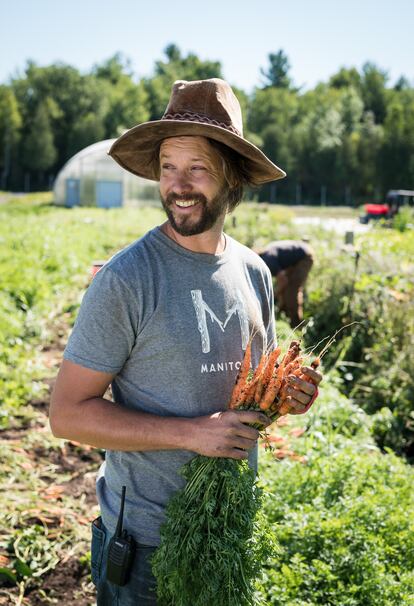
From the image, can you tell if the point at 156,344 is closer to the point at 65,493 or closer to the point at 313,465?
the point at 313,465

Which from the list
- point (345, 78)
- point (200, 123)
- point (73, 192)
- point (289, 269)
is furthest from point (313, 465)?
point (345, 78)

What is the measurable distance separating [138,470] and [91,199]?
104 feet

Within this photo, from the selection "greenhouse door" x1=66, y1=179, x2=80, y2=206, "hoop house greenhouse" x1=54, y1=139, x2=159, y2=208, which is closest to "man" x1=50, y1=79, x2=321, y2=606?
"hoop house greenhouse" x1=54, y1=139, x2=159, y2=208

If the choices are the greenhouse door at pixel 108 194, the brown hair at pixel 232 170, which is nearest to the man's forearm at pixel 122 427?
the brown hair at pixel 232 170

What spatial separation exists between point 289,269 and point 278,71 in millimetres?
95557

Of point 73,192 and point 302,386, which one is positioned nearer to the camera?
point 302,386

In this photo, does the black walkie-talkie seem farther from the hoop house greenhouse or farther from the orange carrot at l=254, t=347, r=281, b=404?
the hoop house greenhouse

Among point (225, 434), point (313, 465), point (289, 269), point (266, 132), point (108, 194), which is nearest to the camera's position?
point (225, 434)

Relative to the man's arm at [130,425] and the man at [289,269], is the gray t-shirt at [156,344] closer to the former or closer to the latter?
the man's arm at [130,425]

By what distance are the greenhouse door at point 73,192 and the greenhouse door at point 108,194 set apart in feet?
3.96

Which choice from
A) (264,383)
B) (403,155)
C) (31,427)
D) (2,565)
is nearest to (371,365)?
(31,427)

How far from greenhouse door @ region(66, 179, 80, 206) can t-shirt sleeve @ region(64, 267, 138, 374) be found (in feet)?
106

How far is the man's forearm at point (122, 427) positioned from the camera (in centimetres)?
185

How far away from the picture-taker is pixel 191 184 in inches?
80.5
